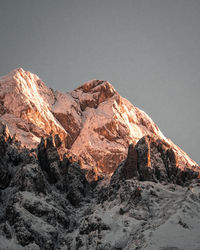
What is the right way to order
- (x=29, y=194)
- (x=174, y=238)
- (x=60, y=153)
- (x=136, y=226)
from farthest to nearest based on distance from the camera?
(x=60, y=153) < (x=29, y=194) < (x=136, y=226) < (x=174, y=238)

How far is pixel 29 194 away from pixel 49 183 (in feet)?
55.2

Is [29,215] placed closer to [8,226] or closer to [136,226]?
[8,226]

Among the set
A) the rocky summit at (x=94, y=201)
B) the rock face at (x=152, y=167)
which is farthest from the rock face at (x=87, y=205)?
the rock face at (x=152, y=167)

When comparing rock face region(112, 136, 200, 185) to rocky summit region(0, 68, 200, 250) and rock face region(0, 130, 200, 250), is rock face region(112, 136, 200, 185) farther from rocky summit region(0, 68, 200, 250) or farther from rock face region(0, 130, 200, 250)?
rock face region(0, 130, 200, 250)

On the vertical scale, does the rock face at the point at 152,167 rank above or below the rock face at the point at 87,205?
above

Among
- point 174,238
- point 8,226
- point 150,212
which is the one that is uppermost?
point 150,212

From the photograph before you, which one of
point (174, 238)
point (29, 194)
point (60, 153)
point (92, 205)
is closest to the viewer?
point (174, 238)

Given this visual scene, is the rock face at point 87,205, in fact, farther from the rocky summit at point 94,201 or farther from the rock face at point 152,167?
the rock face at point 152,167

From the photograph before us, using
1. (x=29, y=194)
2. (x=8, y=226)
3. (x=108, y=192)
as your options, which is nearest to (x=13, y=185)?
(x=29, y=194)

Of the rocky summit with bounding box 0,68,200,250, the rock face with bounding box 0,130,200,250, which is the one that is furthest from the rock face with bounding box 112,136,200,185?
the rock face with bounding box 0,130,200,250

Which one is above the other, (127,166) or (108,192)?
(127,166)

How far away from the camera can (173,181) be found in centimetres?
13838

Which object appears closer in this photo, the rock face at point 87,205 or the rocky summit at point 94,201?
the rock face at point 87,205

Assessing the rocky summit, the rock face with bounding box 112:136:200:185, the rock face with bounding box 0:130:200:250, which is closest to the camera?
the rock face with bounding box 0:130:200:250
